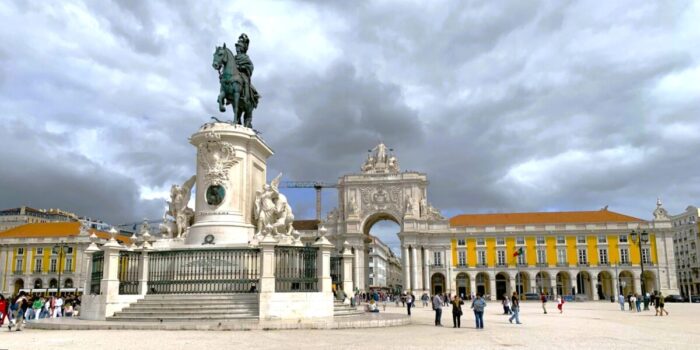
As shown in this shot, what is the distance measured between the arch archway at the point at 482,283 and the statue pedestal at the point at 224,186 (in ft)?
200

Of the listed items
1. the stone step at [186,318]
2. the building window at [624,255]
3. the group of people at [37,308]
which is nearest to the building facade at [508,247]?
the building window at [624,255]

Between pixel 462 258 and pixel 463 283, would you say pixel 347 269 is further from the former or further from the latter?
pixel 463 283

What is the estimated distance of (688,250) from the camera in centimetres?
8956

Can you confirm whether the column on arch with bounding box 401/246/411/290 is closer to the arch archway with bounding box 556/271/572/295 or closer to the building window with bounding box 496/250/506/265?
the building window with bounding box 496/250/506/265

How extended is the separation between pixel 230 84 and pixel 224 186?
330cm

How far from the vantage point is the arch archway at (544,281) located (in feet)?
236

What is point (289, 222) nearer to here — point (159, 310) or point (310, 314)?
point (310, 314)

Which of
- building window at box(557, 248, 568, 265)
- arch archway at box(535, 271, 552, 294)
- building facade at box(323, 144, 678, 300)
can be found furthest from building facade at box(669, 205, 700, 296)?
arch archway at box(535, 271, 552, 294)

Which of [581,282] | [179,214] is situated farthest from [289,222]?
[581,282]

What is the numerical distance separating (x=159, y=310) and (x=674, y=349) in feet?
37.0

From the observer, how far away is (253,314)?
47.3 feet

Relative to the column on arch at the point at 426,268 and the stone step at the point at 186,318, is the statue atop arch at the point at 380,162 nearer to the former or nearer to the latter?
the column on arch at the point at 426,268

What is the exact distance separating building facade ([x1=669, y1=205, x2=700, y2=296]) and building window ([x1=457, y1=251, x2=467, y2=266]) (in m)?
33.6

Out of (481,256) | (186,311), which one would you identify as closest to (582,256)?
(481,256)
